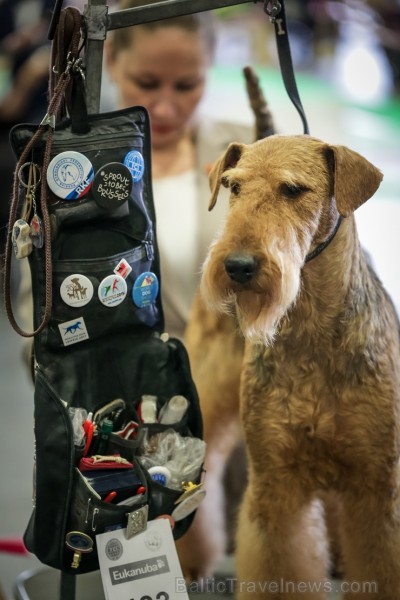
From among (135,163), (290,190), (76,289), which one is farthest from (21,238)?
(290,190)

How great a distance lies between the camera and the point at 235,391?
158cm

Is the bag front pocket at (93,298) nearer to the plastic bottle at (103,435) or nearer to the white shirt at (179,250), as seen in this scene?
the plastic bottle at (103,435)

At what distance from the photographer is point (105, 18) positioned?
4.46 feet

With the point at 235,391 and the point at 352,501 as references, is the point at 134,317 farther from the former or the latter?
the point at 352,501

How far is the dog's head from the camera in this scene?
1154 millimetres

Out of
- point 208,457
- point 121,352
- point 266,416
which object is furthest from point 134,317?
point 208,457

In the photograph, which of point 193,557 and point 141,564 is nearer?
point 141,564

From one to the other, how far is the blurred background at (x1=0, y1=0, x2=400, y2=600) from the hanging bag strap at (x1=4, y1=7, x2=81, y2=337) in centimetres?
61

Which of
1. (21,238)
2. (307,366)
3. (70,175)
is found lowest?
(307,366)

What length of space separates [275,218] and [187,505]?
58 centimetres

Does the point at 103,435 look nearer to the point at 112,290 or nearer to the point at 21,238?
the point at 112,290

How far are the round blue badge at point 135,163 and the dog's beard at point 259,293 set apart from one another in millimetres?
286

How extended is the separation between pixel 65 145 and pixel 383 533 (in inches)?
34.7

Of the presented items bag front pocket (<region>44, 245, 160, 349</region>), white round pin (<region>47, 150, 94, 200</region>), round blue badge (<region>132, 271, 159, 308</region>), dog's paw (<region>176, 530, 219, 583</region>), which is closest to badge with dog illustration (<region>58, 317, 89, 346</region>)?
bag front pocket (<region>44, 245, 160, 349</region>)
